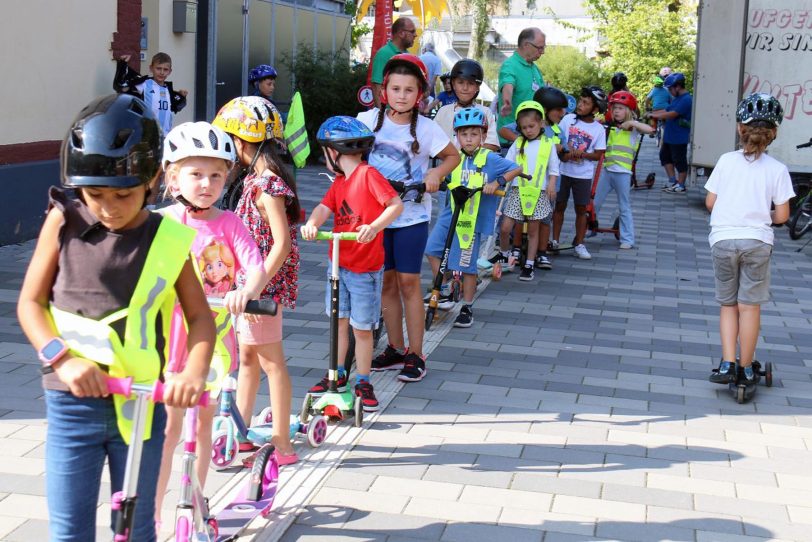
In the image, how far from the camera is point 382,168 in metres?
6.49

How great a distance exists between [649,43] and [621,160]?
2691cm

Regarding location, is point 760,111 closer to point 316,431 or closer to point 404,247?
point 404,247

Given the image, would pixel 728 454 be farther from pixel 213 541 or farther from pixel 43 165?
pixel 43 165

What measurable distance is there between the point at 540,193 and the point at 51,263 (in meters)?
7.67

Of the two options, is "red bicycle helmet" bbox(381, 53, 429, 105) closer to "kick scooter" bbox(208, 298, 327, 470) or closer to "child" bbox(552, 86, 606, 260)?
"kick scooter" bbox(208, 298, 327, 470)

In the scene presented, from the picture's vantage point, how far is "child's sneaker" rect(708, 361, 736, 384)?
6.66 metres

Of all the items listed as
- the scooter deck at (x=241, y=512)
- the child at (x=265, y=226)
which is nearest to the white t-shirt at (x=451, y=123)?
the child at (x=265, y=226)

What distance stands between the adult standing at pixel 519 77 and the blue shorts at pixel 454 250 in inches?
112

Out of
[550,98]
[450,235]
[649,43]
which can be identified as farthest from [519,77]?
[649,43]

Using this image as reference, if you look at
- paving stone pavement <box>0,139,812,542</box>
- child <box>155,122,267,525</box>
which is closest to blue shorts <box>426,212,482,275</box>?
paving stone pavement <box>0,139,812,542</box>

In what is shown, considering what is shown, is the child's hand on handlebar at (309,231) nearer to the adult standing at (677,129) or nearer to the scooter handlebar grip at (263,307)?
the scooter handlebar grip at (263,307)

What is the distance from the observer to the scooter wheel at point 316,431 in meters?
5.20

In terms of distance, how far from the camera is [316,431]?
17.2ft

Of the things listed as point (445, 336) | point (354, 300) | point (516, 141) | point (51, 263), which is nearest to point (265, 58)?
point (516, 141)
